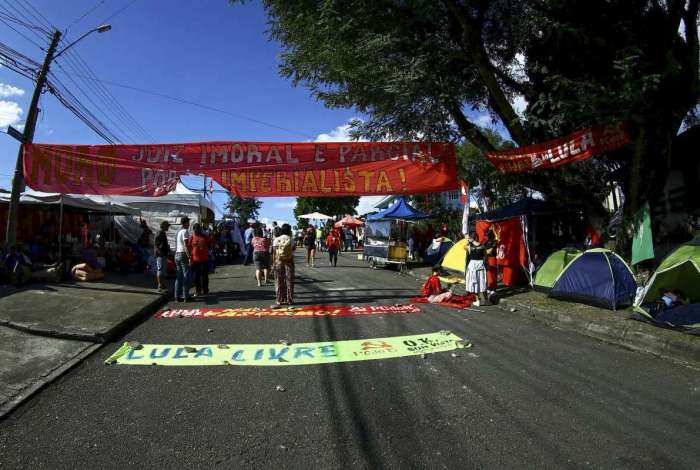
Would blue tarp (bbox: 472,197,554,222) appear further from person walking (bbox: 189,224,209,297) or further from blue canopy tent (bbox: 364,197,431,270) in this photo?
person walking (bbox: 189,224,209,297)

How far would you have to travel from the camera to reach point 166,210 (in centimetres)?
1970

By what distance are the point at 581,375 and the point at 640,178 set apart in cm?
577

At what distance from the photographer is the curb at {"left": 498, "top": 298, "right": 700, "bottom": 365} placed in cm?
560

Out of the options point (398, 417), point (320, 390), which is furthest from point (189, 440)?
point (398, 417)

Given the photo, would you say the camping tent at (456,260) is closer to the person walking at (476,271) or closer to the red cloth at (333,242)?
the person walking at (476,271)

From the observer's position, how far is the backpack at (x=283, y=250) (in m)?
8.72

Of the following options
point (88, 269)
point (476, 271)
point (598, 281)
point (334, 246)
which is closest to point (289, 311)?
point (476, 271)

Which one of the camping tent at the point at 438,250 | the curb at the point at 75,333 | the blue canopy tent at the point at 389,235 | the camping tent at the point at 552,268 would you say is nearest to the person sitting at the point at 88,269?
the curb at the point at 75,333

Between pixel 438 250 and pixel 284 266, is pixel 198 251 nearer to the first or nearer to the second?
pixel 284 266

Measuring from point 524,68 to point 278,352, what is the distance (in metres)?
9.29

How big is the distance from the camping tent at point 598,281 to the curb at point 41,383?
8367mm

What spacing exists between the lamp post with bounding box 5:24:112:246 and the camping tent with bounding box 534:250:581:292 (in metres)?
11.8

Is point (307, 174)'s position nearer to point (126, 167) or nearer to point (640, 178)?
point (126, 167)

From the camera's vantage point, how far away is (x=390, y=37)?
9.36 m
